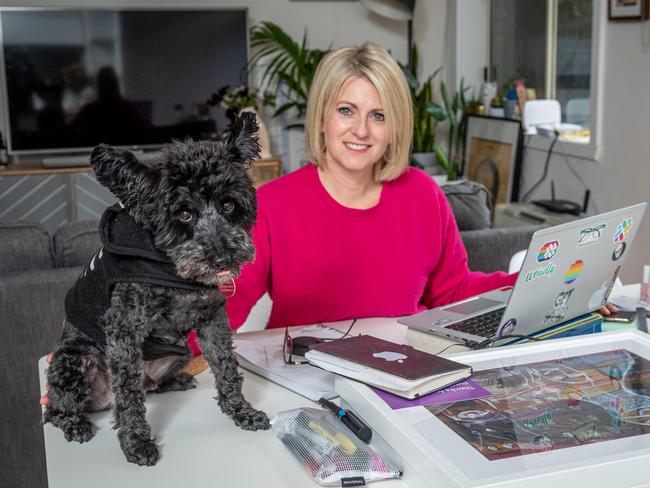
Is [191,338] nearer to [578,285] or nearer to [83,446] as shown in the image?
[83,446]

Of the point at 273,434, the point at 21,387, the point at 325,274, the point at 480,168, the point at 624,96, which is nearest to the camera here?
the point at 273,434

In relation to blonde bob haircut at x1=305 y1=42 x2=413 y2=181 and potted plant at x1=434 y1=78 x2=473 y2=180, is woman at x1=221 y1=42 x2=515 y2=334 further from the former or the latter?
potted plant at x1=434 y1=78 x2=473 y2=180

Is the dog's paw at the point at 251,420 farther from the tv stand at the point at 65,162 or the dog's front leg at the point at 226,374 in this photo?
the tv stand at the point at 65,162

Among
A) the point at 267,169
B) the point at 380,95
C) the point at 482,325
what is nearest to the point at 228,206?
the point at 482,325

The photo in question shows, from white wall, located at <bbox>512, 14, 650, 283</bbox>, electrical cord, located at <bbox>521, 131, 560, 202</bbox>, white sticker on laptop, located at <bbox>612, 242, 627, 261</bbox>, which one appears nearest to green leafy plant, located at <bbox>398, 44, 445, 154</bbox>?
electrical cord, located at <bbox>521, 131, 560, 202</bbox>

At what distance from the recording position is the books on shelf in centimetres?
115

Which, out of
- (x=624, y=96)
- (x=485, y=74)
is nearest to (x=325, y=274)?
(x=624, y=96)

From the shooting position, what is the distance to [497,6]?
5.21 m

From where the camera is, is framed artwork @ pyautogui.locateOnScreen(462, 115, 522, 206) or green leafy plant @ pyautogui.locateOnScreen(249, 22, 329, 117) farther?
green leafy plant @ pyautogui.locateOnScreen(249, 22, 329, 117)

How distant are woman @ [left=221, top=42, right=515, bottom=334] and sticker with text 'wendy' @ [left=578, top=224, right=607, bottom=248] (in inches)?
17.4

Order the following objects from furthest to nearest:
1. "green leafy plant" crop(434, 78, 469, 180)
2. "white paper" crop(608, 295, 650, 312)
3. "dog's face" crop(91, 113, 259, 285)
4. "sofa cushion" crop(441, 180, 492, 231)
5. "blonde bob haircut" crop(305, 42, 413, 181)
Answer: "green leafy plant" crop(434, 78, 469, 180) < "sofa cushion" crop(441, 180, 492, 231) < "blonde bob haircut" crop(305, 42, 413, 181) < "white paper" crop(608, 295, 650, 312) < "dog's face" crop(91, 113, 259, 285)

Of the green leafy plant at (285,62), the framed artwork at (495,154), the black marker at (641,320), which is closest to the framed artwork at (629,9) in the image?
the framed artwork at (495,154)

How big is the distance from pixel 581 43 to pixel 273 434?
11.9 ft

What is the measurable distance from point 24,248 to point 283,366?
107 centimetres
